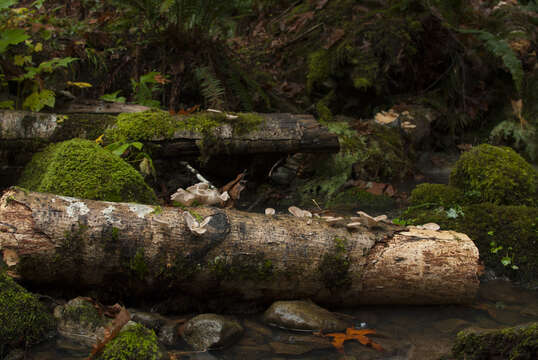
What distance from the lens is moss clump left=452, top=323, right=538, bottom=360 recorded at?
2064mm

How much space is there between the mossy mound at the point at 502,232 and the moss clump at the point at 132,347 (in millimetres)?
2844

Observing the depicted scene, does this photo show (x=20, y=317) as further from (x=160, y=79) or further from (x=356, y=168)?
(x=356, y=168)

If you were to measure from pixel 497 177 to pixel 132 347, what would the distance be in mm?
3708

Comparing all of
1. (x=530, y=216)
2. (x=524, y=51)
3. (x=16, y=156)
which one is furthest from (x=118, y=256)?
(x=524, y=51)

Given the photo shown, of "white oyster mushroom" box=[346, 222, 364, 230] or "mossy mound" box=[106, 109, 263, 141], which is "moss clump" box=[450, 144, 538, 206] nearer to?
"white oyster mushroom" box=[346, 222, 364, 230]

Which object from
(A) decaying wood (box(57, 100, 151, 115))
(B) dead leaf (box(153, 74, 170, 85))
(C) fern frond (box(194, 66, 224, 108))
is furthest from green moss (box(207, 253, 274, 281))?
(B) dead leaf (box(153, 74, 170, 85))

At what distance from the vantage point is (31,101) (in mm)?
4941

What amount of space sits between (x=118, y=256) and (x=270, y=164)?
3.27m

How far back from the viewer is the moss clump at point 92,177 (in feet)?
11.3

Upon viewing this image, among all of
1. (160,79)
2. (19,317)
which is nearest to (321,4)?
(160,79)

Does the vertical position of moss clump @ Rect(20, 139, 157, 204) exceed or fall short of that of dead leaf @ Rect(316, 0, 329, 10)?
it falls short

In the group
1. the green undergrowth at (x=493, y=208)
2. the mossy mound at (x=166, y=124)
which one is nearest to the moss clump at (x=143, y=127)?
the mossy mound at (x=166, y=124)

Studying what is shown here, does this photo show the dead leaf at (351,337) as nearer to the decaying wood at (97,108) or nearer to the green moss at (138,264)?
the green moss at (138,264)

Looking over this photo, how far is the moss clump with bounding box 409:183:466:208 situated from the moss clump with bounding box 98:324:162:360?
3242 millimetres
